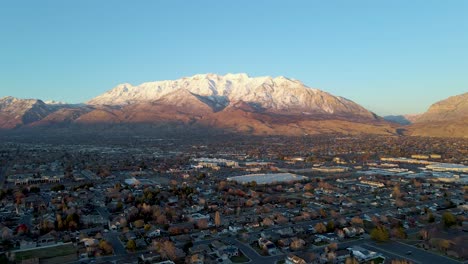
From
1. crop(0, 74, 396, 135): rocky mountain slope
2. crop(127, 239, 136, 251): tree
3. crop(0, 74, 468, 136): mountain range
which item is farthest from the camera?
crop(0, 74, 396, 135): rocky mountain slope

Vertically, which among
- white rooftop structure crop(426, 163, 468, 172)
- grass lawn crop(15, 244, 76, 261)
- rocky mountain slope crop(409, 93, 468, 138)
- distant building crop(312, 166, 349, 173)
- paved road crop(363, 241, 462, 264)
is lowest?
grass lawn crop(15, 244, 76, 261)

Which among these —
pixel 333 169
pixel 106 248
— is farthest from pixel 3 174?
pixel 333 169

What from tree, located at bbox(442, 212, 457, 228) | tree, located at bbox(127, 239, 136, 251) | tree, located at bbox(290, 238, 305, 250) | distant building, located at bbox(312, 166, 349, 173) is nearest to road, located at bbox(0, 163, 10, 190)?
tree, located at bbox(127, 239, 136, 251)

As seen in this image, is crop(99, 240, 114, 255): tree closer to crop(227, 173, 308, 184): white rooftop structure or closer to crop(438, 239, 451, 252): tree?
crop(438, 239, 451, 252): tree

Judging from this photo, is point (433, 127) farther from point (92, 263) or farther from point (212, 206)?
point (92, 263)

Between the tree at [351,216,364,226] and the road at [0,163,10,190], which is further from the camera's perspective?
the road at [0,163,10,190]

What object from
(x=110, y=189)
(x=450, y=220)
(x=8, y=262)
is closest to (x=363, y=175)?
(x=450, y=220)

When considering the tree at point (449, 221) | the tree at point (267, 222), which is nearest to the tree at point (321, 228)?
the tree at point (267, 222)

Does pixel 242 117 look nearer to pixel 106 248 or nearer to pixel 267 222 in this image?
pixel 267 222

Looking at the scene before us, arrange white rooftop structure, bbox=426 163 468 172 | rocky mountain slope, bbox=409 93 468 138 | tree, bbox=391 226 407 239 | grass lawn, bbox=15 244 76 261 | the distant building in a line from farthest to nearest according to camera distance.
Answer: rocky mountain slope, bbox=409 93 468 138 → the distant building → white rooftop structure, bbox=426 163 468 172 → tree, bbox=391 226 407 239 → grass lawn, bbox=15 244 76 261
